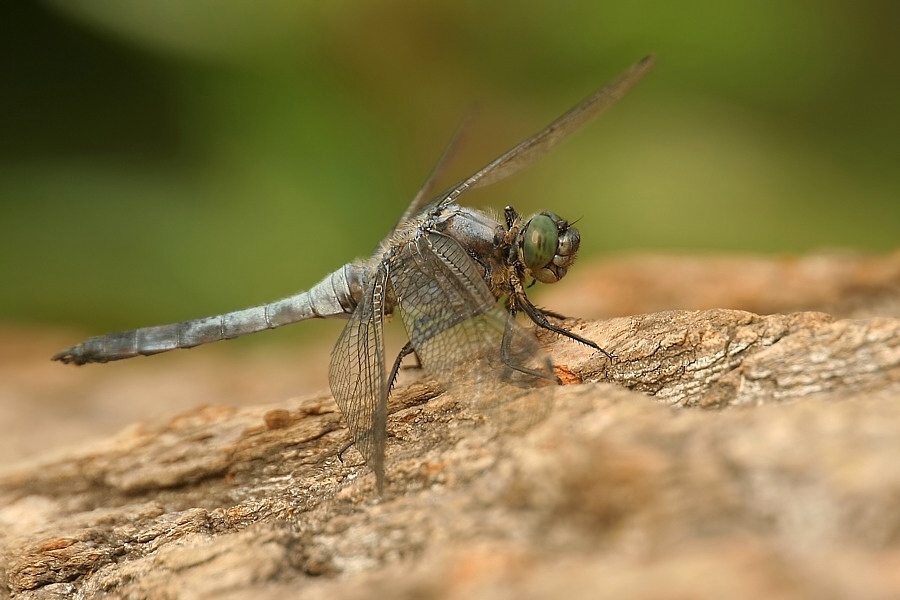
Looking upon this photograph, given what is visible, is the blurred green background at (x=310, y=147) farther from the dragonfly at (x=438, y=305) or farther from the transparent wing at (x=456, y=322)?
the transparent wing at (x=456, y=322)

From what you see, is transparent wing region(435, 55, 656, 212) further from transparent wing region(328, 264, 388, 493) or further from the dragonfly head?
transparent wing region(328, 264, 388, 493)

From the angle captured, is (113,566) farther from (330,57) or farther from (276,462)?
(330,57)

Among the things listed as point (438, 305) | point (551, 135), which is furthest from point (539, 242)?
point (551, 135)

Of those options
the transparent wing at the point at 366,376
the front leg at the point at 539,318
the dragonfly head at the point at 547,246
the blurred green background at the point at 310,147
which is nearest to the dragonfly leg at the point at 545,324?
the front leg at the point at 539,318

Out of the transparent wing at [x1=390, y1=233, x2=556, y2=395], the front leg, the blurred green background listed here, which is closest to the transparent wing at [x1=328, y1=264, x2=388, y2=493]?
the transparent wing at [x1=390, y1=233, x2=556, y2=395]

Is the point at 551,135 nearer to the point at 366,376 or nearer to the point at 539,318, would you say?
the point at 539,318
